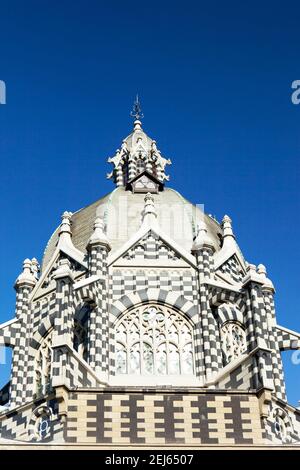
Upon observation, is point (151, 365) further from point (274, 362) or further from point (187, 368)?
point (274, 362)

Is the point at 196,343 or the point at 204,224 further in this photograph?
the point at 204,224

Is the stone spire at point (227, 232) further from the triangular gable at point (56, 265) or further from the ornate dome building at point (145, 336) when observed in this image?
the triangular gable at point (56, 265)

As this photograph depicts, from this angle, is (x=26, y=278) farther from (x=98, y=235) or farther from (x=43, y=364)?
(x=43, y=364)

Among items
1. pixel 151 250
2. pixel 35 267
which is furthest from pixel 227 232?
pixel 35 267

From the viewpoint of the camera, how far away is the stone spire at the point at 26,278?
100 ft

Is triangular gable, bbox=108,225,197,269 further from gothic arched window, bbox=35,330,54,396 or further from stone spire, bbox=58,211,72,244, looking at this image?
gothic arched window, bbox=35,330,54,396

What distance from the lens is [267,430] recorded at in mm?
23625

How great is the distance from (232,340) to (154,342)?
2.83 meters

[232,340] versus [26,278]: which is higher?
[26,278]

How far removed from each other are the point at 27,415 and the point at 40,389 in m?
3.30

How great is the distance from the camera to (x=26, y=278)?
30.7m

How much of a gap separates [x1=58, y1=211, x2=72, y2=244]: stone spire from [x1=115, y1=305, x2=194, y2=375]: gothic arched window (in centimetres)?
446

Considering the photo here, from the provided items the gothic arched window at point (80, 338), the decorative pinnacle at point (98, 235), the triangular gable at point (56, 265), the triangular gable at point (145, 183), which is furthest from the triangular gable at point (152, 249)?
the triangular gable at point (145, 183)
